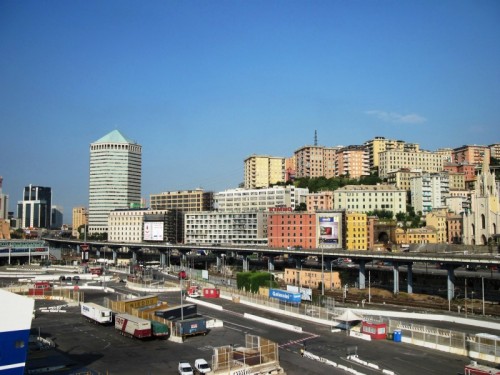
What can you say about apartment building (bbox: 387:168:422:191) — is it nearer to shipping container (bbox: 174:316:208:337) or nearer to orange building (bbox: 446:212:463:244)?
orange building (bbox: 446:212:463:244)

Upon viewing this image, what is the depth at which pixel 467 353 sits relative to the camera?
4203cm

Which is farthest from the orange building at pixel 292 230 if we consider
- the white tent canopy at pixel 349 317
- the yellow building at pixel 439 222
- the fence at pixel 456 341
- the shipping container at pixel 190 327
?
the fence at pixel 456 341

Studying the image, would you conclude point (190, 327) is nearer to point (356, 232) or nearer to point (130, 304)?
point (130, 304)

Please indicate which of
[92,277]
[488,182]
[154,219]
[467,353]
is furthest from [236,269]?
[467,353]

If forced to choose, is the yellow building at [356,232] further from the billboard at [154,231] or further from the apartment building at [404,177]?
the billboard at [154,231]

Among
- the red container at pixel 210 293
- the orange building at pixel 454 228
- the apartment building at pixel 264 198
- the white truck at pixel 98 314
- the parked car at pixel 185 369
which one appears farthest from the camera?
the apartment building at pixel 264 198

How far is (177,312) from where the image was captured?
2194 inches

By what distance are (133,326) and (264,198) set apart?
450 feet

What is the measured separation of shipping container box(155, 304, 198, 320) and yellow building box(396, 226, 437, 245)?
4074 inches

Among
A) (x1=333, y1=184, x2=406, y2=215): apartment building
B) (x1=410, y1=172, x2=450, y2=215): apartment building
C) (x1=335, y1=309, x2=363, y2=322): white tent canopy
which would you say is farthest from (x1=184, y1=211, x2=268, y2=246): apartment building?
(x1=335, y1=309, x2=363, y2=322): white tent canopy

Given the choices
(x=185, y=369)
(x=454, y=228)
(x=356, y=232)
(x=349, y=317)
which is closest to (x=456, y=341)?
(x=349, y=317)

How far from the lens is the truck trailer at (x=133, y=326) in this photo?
48.4 metres

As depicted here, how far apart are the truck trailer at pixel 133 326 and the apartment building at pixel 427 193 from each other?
142 m

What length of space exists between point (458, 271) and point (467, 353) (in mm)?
71604
